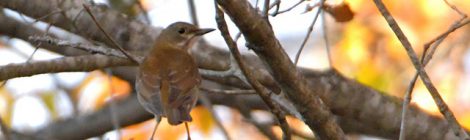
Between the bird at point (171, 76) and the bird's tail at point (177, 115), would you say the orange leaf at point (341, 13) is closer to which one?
the bird at point (171, 76)

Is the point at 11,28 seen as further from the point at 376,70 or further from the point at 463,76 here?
the point at 463,76

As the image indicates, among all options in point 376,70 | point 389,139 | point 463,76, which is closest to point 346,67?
point 376,70

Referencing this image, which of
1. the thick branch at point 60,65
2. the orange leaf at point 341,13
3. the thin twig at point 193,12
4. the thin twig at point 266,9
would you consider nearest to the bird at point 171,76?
the thick branch at point 60,65

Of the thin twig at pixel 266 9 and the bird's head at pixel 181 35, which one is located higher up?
the thin twig at pixel 266 9

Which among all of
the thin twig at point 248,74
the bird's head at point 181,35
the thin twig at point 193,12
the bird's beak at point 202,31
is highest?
the thin twig at point 248,74

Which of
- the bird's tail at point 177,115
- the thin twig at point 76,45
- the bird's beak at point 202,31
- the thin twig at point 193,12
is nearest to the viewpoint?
the thin twig at point 76,45

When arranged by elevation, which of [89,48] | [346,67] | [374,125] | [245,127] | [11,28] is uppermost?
[89,48]

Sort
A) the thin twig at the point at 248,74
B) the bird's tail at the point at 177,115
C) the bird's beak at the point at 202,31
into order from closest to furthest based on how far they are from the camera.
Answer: the thin twig at the point at 248,74, the bird's tail at the point at 177,115, the bird's beak at the point at 202,31

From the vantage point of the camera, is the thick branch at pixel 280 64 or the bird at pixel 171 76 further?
the bird at pixel 171 76
